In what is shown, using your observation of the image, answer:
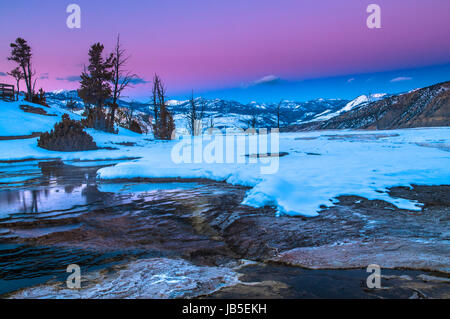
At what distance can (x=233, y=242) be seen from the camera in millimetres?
3580

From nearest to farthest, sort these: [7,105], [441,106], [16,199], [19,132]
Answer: [16,199], [19,132], [7,105], [441,106]

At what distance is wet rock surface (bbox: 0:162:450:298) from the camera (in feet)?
7.92

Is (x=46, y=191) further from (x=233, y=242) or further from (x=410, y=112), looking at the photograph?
(x=410, y=112)

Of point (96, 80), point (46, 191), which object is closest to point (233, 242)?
point (46, 191)

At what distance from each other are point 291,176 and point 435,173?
3.66m

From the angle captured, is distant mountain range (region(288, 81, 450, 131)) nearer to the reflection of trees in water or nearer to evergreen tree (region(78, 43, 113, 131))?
evergreen tree (region(78, 43, 113, 131))

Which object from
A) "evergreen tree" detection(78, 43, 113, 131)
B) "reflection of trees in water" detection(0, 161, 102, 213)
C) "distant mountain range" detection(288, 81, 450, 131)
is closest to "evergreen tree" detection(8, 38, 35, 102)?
"evergreen tree" detection(78, 43, 113, 131)

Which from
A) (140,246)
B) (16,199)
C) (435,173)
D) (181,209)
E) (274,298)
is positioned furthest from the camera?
(435,173)

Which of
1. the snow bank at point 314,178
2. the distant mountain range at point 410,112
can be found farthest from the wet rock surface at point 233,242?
the distant mountain range at point 410,112

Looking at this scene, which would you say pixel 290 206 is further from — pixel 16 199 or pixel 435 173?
pixel 16 199

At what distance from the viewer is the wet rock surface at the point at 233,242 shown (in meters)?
2.41

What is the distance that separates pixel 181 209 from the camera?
5.16 meters

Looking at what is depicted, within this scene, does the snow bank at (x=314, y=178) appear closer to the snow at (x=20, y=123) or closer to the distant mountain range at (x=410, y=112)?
the snow at (x=20, y=123)

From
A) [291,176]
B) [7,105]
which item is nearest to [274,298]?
[291,176]
